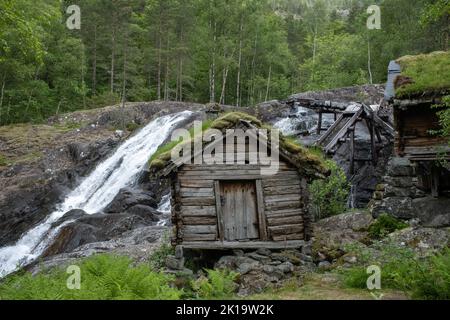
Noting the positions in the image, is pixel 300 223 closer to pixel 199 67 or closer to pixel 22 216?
pixel 22 216

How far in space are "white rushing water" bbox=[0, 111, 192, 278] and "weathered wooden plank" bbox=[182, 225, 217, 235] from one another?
9.92 m

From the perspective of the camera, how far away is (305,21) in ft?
208

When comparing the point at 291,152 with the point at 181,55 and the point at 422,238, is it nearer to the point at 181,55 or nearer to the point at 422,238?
the point at 422,238

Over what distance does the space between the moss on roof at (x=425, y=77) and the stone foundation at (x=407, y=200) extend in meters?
2.57

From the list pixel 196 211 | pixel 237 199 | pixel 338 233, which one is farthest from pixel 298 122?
pixel 196 211

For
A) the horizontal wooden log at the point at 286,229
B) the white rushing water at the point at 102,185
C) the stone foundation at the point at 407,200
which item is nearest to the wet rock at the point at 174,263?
the horizontal wooden log at the point at 286,229

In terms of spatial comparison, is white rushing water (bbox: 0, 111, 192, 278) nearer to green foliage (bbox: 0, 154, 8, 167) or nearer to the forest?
the forest

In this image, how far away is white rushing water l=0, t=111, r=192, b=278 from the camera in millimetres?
19906

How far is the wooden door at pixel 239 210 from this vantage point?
12336 mm

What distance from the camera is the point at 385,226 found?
15547 mm

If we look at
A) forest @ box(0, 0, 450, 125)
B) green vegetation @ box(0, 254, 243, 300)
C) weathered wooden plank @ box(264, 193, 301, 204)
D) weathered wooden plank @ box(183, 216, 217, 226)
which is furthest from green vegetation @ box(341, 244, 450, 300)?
forest @ box(0, 0, 450, 125)

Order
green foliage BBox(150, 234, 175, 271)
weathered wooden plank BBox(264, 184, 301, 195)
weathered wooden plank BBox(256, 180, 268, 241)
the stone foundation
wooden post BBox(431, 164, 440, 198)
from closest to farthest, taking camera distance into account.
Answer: weathered wooden plank BBox(256, 180, 268, 241)
weathered wooden plank BBox(264, 184, 301, 195)
green foliage BBox(150, 234, 175, 271)
wooden post BBox(431, 164, 440, 198)
the stone foundation

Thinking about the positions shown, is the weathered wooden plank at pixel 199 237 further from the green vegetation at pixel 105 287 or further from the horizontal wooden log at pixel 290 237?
the green vegetation at pixel 105 287
